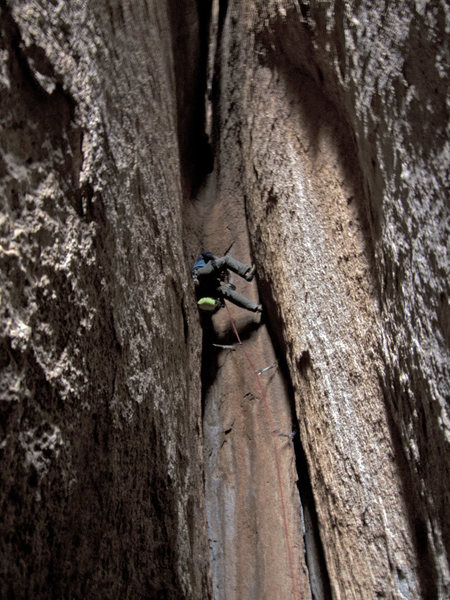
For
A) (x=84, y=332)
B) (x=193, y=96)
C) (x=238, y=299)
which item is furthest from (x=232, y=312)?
(x=84, y=332)

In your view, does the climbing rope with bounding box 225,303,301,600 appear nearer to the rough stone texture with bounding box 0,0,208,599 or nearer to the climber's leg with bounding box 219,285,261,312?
the climber's leg with bounding box 219,285,261,312

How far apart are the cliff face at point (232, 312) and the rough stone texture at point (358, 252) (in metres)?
0.01

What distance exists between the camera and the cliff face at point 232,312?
3.39 feet

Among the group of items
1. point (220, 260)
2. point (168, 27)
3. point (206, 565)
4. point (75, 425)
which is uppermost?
point (168, 27)

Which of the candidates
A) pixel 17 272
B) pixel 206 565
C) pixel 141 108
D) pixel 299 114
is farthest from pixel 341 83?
pixel 206 565

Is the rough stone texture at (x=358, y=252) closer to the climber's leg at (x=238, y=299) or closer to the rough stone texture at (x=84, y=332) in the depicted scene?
the climber's leg at (x=238, y=299)

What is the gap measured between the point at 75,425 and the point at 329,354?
139 centimetres

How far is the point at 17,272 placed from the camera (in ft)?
3.12

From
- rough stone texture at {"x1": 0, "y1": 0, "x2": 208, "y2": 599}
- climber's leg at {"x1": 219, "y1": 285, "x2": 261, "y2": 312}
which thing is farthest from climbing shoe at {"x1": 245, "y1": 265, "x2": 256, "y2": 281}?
rough stone texture at {"x1": 0, "y1": 0, "x2": 208, "y2": 599}

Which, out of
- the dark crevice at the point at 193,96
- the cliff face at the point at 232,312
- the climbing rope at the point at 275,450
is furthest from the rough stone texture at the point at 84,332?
the dark crevice at the point at 193,96

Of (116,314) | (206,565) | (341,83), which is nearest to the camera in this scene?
(116,314)

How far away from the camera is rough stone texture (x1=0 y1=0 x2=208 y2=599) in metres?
0.94

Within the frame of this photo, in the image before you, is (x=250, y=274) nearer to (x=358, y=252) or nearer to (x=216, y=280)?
(x=216, y=280)

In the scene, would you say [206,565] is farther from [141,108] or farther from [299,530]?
[141,108]
